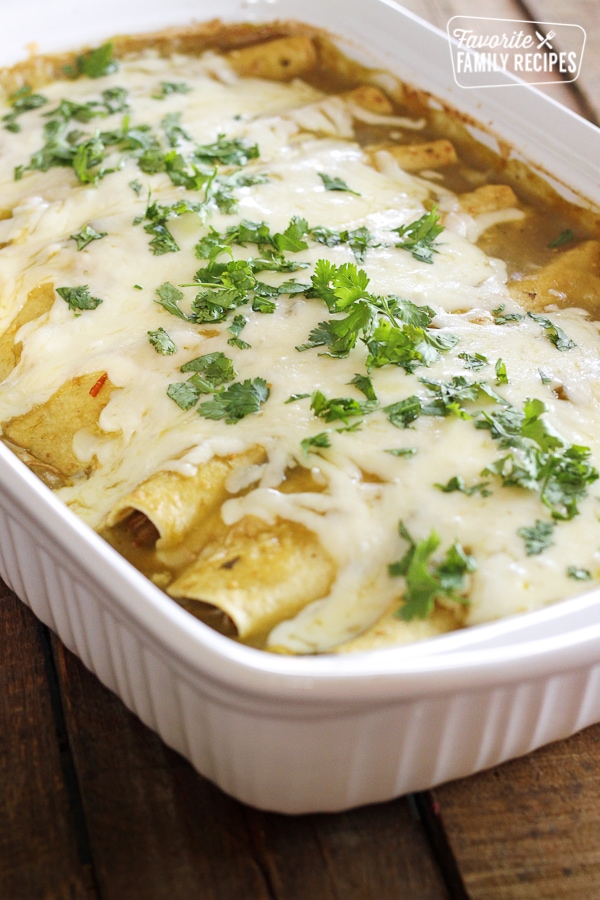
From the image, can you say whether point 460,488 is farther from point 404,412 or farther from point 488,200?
point 488,200

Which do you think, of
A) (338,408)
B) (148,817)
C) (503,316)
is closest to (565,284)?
(503,316)

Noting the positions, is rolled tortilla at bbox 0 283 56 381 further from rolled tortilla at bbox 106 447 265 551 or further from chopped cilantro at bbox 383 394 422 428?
chopped cilantro at bbox 383 394 422 428

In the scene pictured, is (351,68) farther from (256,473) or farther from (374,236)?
(256,473)

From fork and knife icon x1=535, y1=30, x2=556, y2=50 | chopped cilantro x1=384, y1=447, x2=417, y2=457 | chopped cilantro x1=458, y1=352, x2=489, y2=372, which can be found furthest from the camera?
fork and knife icon x1=535, y1=30, x2=556, y2=50

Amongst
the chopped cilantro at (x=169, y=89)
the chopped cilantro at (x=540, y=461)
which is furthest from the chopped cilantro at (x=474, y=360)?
the chopped cilantro at (x=169, y=89)

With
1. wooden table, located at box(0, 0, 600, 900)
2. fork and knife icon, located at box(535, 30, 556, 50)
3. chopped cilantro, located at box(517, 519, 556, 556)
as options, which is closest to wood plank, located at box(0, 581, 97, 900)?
wooden table, located at box(0, 0, 600, 900)

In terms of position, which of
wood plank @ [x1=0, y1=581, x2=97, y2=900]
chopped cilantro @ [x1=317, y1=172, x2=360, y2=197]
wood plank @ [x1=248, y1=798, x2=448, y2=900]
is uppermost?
chopped cilantro @ [x1=317, y1=172, x2=360, y2=197]

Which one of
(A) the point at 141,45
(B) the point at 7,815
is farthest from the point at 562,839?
(A) the point at 141,45
